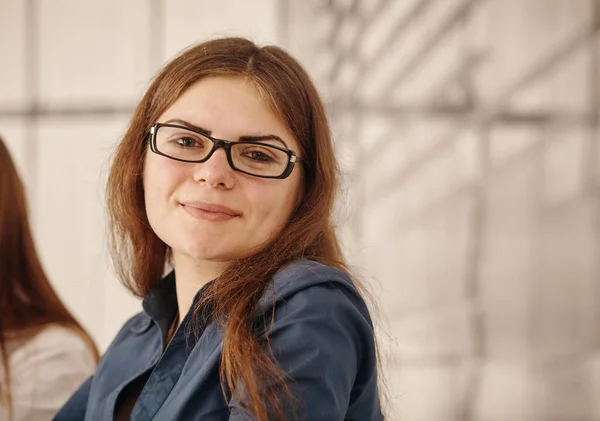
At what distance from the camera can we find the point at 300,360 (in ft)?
2.71

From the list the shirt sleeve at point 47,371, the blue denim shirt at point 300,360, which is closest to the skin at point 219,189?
the blue denim shirt at point 300,360

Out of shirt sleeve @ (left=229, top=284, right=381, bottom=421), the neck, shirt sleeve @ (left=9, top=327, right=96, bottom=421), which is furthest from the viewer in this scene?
shirt sleeve @ (left=9, top=327, right=96, bottom=421)

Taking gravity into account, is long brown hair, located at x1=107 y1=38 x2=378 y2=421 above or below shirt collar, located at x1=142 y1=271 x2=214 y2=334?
above

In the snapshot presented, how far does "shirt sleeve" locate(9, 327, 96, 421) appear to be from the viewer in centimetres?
151

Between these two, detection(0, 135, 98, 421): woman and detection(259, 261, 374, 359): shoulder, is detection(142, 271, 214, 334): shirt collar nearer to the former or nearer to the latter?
detection(259, 261, 374, 359): shoulder

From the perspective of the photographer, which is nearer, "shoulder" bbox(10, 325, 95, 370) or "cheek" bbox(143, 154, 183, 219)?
"cheek" bbox(143, 154, 183, 219)

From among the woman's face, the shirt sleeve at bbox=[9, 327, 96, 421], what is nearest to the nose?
the woman's face

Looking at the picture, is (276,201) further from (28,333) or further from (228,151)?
(28,333)

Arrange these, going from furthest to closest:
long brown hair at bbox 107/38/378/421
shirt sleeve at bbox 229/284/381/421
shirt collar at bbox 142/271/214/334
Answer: shirt collar at bbox 142/271/214/334 < long brown hair at bbox 107/38/378/421 < shirt sleeve at bbox 229/284/381/421

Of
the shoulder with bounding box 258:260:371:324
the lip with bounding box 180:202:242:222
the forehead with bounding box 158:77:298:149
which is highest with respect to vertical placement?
the forehead with bounding box 158:77:298:149

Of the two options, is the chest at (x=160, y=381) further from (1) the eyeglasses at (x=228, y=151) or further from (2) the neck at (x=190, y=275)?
(1) the eyeglasses at (x=228, y=151)

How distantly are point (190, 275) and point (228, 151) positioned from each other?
9.0 inches

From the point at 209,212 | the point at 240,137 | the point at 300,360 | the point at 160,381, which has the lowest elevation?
the point at 160,381

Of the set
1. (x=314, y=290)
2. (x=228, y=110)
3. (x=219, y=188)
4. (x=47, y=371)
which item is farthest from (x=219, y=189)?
(x=47, y=371)
